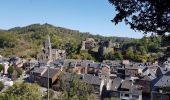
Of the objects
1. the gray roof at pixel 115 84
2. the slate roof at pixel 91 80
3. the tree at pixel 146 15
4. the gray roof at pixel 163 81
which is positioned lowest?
the gray roof at pixel 115 84

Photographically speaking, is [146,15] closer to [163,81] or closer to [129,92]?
[163,81]

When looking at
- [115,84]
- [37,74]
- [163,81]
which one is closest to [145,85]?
[115,84]

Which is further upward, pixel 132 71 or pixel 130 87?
pixel 132 71

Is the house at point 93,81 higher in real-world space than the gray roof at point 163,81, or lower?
lower

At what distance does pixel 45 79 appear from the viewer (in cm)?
5769

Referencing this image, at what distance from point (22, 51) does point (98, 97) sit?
2559 inches

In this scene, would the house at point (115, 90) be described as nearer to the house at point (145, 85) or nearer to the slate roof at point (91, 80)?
the slate roof at point (91, 80)

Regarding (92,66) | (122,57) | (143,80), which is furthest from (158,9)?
(122,57)

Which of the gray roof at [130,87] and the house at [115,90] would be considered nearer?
the gray roof at [130,87]

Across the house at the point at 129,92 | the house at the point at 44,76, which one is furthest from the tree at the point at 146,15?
the house at the point at 44,76

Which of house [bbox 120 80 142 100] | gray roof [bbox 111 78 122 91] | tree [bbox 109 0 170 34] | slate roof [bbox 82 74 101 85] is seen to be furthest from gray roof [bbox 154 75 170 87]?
tree [bbox 109 0 170 34]

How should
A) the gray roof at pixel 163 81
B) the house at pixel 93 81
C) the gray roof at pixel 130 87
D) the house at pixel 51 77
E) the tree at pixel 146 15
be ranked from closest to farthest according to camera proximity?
the tree at pixel 146 15 → the gray roof at pixel 163 81 → the gray roof at pixel 130 87 → the house at pixel 93 81 → the house at pixel 51 77

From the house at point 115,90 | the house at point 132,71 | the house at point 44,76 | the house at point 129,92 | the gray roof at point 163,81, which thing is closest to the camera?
the gray roof at point 163,81

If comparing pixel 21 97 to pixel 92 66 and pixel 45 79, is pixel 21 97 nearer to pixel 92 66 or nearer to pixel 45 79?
pixel 45 79
